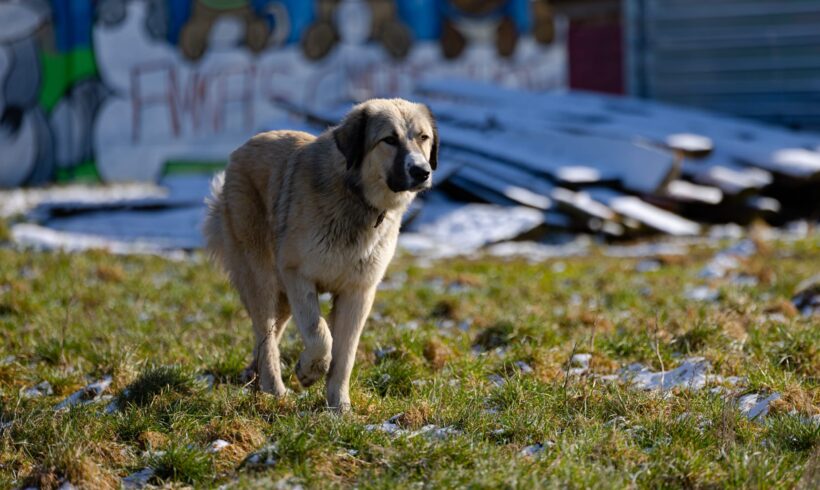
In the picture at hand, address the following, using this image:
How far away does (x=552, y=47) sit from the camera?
80.7 ft

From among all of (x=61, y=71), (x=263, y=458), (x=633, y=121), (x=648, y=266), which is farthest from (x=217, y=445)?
(x=61, y=71)

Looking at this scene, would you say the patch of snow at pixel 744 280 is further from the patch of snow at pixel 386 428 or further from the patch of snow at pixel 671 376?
the patch of snow at pixel 386 428

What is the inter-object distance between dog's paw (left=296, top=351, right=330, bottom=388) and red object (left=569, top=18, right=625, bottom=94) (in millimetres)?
20541

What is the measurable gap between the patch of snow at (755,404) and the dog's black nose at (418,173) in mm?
1781

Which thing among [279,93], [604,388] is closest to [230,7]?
[279,93]

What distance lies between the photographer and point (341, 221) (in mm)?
4926

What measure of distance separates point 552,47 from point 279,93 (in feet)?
23.5

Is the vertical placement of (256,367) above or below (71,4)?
below

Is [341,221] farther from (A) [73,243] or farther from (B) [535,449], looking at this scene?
(A) [73,243]

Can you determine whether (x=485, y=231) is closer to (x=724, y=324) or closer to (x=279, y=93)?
(x=724, y=324)

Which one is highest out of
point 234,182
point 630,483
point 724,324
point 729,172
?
point 234,182

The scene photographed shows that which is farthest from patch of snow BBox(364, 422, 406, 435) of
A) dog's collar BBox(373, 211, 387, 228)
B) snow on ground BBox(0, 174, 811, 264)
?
snow on ground BBox(0, 174, 811, 264)

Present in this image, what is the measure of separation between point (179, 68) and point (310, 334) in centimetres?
1725

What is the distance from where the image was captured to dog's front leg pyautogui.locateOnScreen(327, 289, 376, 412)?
4793mm
